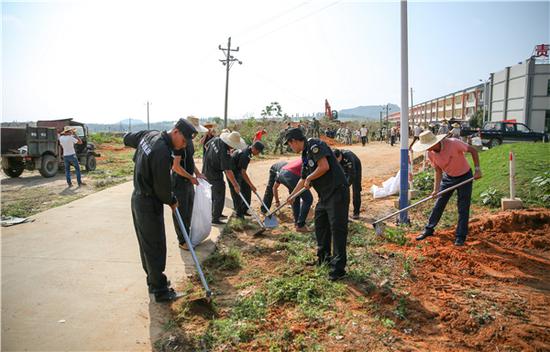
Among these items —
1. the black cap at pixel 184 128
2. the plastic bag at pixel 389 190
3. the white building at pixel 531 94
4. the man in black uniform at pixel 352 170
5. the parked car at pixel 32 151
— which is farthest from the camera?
the white building at pixel 531 94

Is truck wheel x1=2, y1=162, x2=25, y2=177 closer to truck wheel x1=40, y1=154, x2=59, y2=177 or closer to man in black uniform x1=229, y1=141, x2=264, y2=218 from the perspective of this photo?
truck wheel x1=40, y1=154, x2=59, y2=177

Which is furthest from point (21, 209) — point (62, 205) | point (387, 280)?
point (387, 280)

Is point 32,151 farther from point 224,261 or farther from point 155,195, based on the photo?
point 155,195

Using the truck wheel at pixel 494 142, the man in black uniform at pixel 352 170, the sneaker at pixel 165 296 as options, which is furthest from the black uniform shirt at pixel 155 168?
the truck wheel at pixel 494 142

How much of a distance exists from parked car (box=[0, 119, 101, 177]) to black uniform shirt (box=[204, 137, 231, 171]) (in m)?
8.29

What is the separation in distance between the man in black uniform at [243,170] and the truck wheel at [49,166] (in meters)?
8.75

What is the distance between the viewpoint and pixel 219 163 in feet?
19.4

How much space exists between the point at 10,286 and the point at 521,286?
5.32 m

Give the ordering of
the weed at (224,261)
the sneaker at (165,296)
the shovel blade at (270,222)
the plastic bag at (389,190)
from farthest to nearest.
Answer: the plastic bag at (389,190) → the shovel blade at (270,222) → the weed at (224,261) → the sneaker at (165,296)

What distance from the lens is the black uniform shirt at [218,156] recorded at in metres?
5.78

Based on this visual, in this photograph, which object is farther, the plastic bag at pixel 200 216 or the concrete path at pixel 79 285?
the plastic bag at pixel 200 216

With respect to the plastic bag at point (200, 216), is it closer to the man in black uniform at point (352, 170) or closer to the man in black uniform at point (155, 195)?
the man in black uniform at point (155, 195)

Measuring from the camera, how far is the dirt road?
9.45ft

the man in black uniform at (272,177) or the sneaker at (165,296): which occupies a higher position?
the man in black uniform at (272,177)
